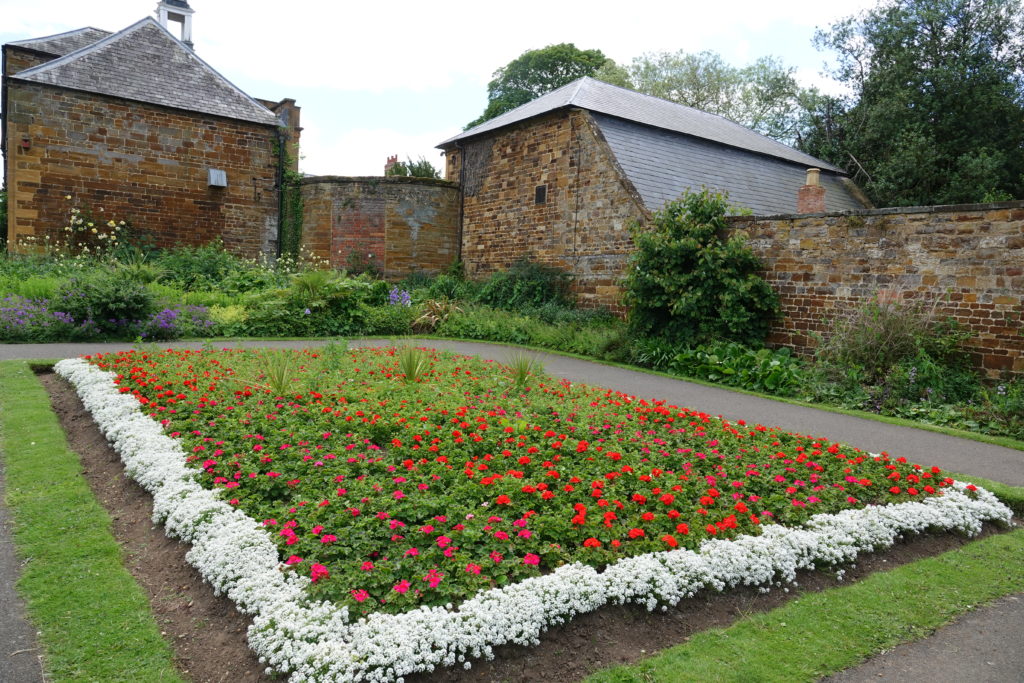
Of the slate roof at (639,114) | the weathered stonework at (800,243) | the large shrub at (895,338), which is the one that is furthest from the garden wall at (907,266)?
the slate roof at (639,114)

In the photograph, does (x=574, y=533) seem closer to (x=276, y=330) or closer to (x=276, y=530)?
(x=276, y=530)

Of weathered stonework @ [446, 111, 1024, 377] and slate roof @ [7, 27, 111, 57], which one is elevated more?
slate roof @ [7, 27, 111, 57]

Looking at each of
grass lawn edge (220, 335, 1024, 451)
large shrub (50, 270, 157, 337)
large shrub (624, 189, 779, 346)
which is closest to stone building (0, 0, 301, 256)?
large shrub (50, 270, 157, 337)

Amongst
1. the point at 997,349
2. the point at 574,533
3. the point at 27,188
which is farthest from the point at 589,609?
the point at 27,188

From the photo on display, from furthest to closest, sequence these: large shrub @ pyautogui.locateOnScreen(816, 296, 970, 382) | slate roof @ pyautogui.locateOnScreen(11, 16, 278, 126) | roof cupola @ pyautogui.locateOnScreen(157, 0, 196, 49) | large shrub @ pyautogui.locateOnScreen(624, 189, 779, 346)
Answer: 1. roof cupola @ pyautogui.locateOnScreen(157, 0, 196, 49)
2. slate roof @ pyautogui.locateOnScreen(11, 16, 278, 126)
3. large shrub @ pyautogui.locateOnScreen(624, 189, 779, 346)
4. large shrub @ pyautogui.locateOnScreen(816, 296, 970, 382)

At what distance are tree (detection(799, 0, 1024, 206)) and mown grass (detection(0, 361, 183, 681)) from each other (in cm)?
2276

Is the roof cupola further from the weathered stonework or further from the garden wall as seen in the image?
the garden wall

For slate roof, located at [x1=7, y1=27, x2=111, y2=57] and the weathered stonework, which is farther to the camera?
slate roof, located at [x1=7, y1=27, x2=111, y2=57]

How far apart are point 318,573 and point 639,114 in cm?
1546

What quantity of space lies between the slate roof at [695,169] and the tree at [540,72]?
1727 centimetres

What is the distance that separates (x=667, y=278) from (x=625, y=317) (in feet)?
7.76

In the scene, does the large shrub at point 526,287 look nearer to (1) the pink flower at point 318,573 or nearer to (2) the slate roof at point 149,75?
(2) the slate roof at point 149,75

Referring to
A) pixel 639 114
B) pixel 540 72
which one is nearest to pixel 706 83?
pixel 540 72

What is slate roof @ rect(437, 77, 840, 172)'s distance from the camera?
15641 millimetres
